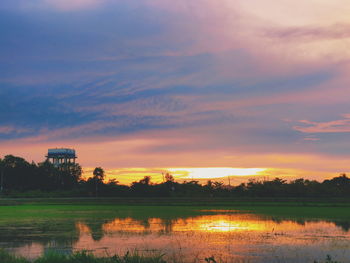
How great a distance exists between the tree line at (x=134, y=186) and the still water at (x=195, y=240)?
2397 inches

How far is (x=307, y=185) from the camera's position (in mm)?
94875

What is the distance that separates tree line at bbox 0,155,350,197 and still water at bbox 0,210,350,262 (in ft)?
200

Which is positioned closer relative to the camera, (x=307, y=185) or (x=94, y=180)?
(x=307, y=185)

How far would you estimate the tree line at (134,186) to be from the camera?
93.2 meters

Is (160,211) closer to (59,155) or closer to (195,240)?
(195,240)

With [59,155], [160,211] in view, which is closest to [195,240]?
[160,211]

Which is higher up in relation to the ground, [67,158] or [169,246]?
[67,158]

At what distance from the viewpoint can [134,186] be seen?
103125 millimetres

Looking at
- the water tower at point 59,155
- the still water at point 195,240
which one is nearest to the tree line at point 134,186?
the water tower at point 59,155

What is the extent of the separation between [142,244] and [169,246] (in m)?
1.54

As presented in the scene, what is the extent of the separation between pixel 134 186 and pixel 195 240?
80060 mm

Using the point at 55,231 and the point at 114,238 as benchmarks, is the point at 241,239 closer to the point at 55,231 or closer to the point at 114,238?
the point at 114,238

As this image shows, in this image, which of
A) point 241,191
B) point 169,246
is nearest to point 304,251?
point 169,246

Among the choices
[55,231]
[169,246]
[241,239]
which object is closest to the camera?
[169,246]
